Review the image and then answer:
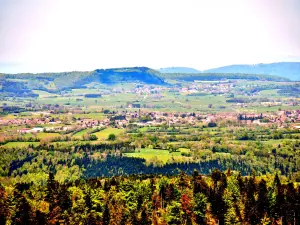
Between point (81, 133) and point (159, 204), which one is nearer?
point (159, 204)

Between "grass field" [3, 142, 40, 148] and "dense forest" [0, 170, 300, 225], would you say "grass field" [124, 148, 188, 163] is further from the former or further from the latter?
"dense forest" [0, 170, 300, 225]

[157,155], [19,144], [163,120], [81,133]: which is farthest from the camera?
[163,120]

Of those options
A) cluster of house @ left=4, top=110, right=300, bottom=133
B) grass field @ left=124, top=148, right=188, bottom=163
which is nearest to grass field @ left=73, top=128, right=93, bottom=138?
cluster of house @ left=4, top=110, right=300, bottom=133

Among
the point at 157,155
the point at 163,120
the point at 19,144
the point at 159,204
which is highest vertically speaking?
the point at 159,204

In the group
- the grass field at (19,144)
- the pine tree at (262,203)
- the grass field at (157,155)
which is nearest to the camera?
the pine tree at (262,203)

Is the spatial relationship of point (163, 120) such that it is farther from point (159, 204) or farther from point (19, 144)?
point (159, 204)

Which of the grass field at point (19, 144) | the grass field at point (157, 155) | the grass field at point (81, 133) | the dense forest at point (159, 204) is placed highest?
the dense forest at point (159, 204)

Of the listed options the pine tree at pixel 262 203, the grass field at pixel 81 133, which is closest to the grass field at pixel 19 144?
the grass field at pixel 81 133

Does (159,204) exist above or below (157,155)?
above

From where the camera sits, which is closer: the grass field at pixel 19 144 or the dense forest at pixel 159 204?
the dense forest at pixel 159 204

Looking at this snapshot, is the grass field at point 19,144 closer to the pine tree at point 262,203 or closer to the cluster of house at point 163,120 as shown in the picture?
the cluster of house at point 163,120

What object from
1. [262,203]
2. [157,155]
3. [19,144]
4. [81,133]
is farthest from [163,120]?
[262,203]
